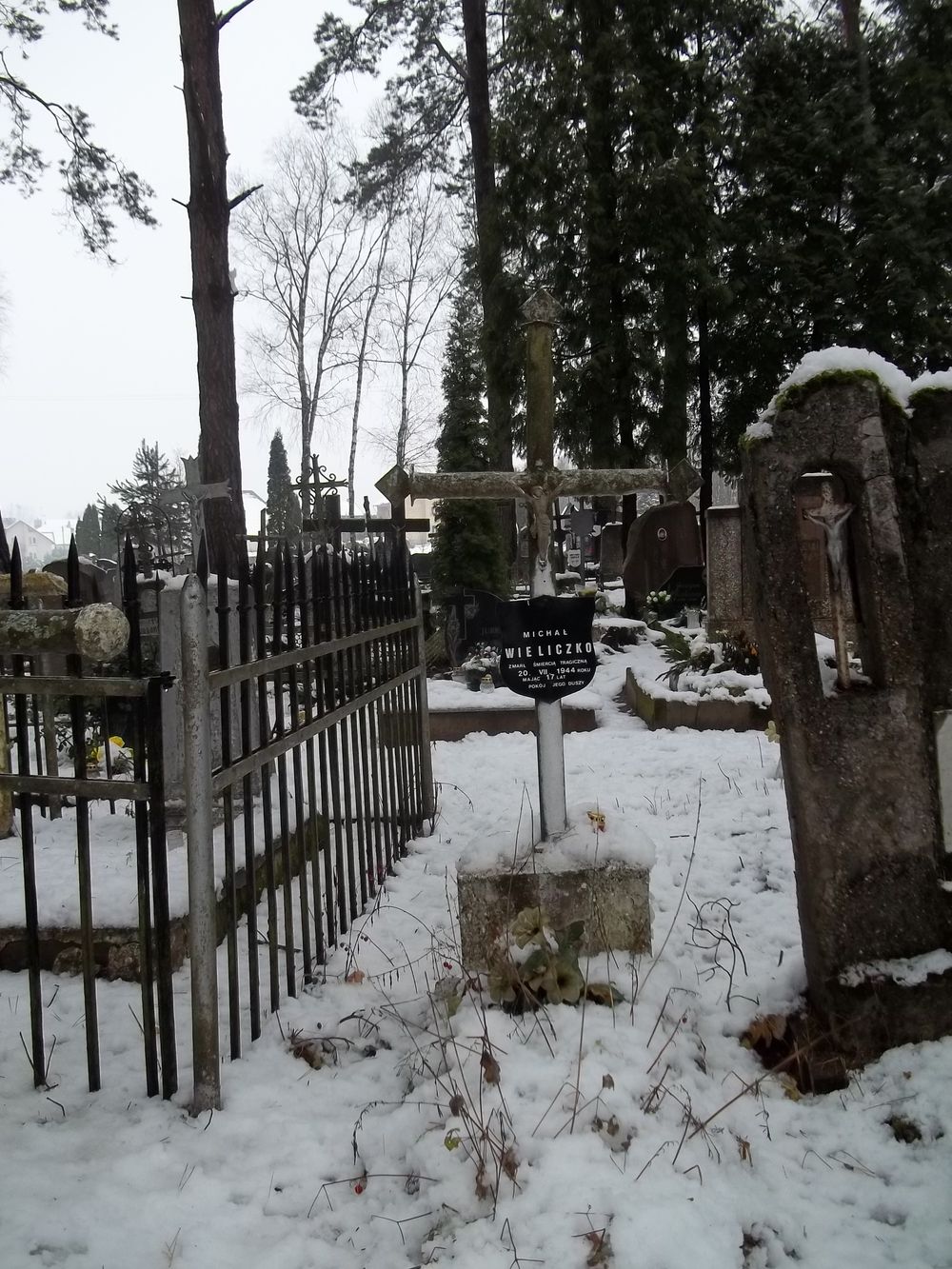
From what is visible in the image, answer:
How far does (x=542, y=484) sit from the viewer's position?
10.9 ft

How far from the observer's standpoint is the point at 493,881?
2.80m

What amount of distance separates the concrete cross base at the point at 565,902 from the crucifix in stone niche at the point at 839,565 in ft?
3.13

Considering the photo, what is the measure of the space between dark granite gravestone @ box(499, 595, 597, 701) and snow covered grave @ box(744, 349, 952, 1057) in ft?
2.47

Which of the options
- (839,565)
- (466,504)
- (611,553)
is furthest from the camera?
(611,553)

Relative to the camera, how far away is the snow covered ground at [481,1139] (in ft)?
5.80

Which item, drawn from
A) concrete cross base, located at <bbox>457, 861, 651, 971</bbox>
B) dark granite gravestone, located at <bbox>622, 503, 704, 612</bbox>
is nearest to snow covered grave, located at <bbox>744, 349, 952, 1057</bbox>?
concrete cross base, located at <bbox>457, 861, 651, 971</bbox>

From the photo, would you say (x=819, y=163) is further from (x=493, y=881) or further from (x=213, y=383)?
(x=493, y=881)

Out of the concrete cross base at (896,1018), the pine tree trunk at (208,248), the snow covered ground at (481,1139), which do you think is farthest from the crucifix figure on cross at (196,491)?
the concrete cross base at (896,1018)

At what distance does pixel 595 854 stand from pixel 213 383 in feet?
27.5

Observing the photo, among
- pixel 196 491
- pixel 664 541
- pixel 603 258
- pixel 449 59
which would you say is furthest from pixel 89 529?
pixel 664 541

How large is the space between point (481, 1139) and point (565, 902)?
37.7 inches

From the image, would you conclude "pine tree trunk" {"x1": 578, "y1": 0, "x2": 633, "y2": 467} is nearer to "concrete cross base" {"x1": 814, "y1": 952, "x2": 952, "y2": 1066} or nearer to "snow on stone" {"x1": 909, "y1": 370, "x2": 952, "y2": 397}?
"snow on stone" {"x1": 909, "y1": 370, "x2": 952, "y2": 397}

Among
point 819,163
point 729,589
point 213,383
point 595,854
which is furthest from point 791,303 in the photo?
point 595,854

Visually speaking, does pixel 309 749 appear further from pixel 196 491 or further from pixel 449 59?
pixel 449 59
